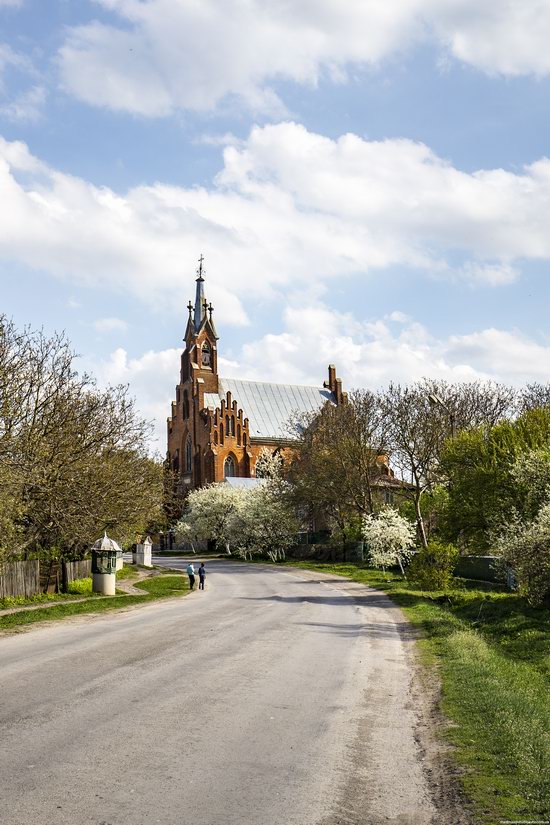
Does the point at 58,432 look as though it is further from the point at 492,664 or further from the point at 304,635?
the point at 492,664

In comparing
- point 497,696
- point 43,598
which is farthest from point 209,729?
point 43,598

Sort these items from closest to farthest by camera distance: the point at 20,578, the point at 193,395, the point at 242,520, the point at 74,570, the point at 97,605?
the point at 97,605
the point at 20,578
the point at 74,570
the point at 242,520
the point at 193,395

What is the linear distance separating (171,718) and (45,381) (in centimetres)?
2496

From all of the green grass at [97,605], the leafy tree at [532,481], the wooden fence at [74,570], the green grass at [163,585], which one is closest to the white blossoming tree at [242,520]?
the green grass at [163,585]

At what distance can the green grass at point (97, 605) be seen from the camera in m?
25.5

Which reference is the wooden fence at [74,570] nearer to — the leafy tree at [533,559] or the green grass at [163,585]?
the green grass at [163,585]

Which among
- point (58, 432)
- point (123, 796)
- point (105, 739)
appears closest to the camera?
point (123, 796)

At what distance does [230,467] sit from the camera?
100438mm

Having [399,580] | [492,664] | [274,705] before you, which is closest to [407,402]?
[399,580]

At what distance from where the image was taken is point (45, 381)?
33.8 meters

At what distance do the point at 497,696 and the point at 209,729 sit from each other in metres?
5.16

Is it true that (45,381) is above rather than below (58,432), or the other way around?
above

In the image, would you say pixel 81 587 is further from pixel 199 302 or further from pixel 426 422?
pixel 199 302

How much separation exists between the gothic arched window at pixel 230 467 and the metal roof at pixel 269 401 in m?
4.80
